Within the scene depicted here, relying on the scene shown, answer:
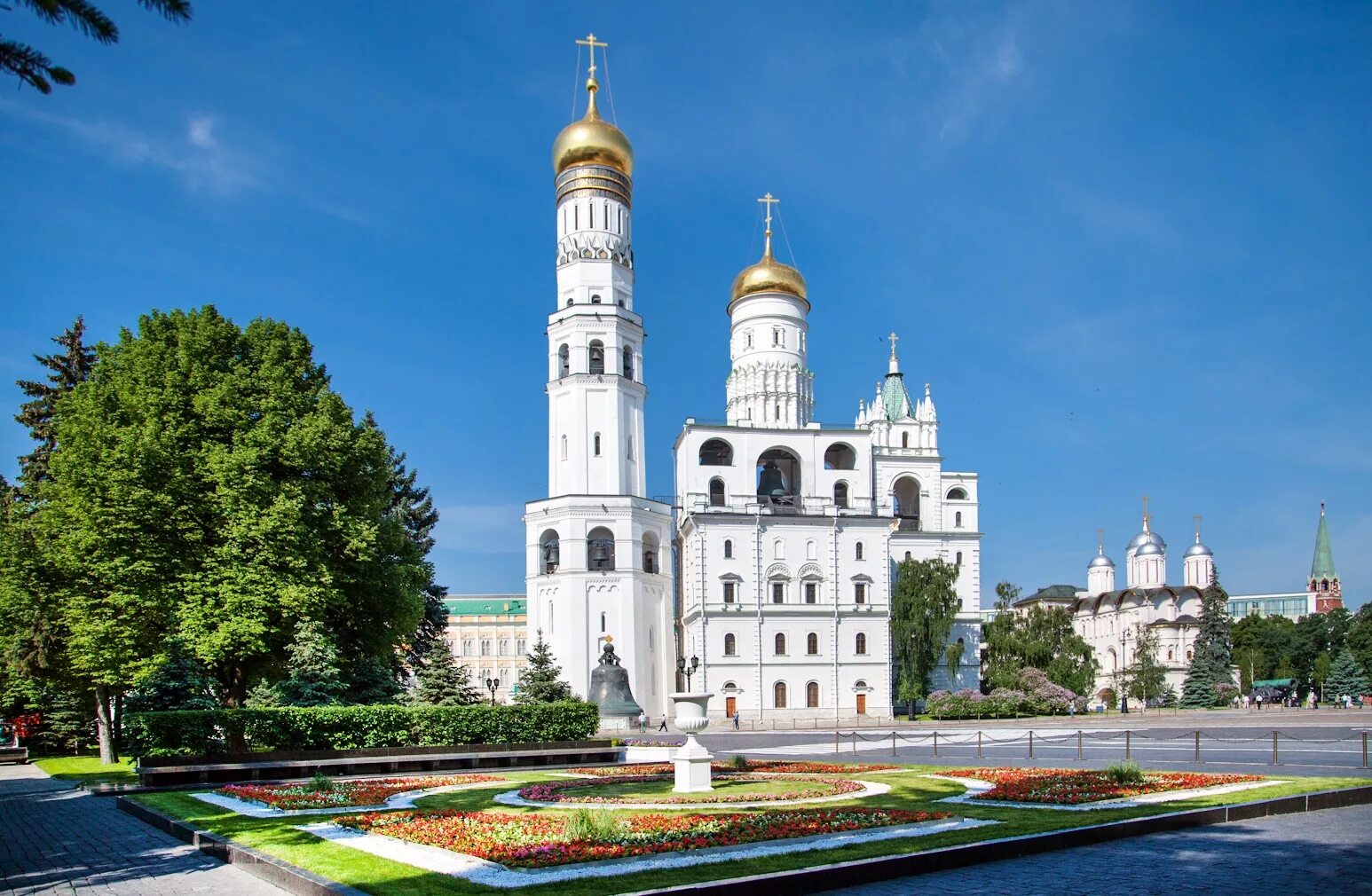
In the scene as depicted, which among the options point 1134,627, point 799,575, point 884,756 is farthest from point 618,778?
point 1134,627

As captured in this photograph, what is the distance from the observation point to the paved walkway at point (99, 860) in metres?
10.2

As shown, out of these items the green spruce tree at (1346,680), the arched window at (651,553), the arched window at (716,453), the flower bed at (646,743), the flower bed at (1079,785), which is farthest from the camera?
the green spruce tree at (1346,680)

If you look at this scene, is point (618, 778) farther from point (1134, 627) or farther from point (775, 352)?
point (1134, 627)

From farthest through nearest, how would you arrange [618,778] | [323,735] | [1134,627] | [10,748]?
[1134,627]
[10,748]
[323,735]
[618,778]

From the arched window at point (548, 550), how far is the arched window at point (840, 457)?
16.2 metres

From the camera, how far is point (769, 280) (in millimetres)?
67688

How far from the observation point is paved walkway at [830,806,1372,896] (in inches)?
355

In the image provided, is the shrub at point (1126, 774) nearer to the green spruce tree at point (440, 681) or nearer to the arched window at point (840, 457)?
the green spruce tree at point (440, 681)

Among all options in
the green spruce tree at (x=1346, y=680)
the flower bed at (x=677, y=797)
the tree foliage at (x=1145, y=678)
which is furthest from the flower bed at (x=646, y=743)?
the green spruce tree at (x=1346, y=680)

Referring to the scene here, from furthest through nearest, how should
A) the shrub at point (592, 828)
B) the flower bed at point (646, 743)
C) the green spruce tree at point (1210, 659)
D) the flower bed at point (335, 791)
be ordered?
1. the green spruce tree at point (1210, 659)
2. the flower bed at point (646, 743)
3. the flower bed at point (335, 791)
4. the shrub at point (592, 828)

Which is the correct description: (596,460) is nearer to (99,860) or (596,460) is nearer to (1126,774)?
(1126,774)

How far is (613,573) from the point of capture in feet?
185

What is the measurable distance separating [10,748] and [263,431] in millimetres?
14629

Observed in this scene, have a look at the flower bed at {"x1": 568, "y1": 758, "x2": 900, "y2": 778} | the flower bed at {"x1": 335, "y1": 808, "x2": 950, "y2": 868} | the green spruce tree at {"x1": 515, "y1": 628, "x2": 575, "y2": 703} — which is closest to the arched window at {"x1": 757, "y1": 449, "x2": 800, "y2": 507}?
the green spruce tree at {"x1": 515, "y1": 628, "x2": 575, "y2": 703}
